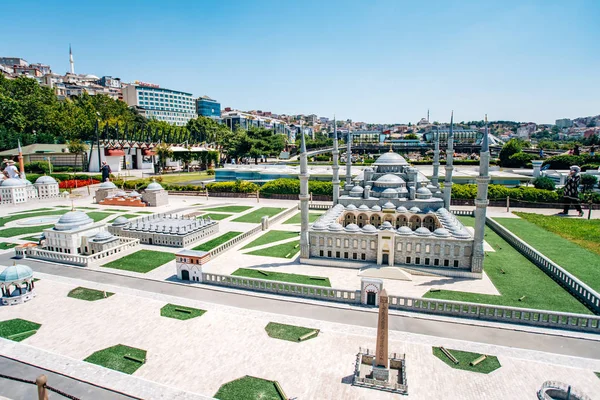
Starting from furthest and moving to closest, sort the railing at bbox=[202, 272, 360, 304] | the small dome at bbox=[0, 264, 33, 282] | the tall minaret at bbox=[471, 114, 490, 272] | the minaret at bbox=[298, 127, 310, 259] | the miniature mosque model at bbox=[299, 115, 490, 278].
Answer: the minaret at bbox=[298, 127, 310, 259] → the miniature mosque model at bbox=[299, 115, 490, 278] → the tall minaret at bbox=[471, 114, 490, 272] → the railing at bbox=[202, 272, 360, 304] → the small dome at bbox=[0, 264, 33, 282]

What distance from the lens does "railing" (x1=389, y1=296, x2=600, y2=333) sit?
19297 millimetres

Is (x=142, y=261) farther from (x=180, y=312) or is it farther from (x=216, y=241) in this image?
(x=180, y=312)

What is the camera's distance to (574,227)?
39.9 m

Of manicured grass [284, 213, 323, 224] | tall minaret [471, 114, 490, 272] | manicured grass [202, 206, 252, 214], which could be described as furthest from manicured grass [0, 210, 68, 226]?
Result: tall minaret [471, 114, 490, 272]

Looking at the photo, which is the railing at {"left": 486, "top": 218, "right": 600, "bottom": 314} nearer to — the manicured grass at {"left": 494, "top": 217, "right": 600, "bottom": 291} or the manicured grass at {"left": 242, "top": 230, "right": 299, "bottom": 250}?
the manicured grass at {"left": 494, "top": 217, "right": 600, "bottom": 291}

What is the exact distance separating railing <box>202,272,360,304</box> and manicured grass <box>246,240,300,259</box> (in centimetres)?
718

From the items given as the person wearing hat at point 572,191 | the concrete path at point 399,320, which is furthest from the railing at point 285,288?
the person wearing hat at point 572,191

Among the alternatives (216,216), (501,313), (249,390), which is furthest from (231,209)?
(501,313)

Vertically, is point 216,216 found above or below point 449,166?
below

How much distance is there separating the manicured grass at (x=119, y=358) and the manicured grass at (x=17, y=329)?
5.25 metres

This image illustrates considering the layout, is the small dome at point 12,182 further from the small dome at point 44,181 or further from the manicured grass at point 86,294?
the manicured grass at point 86,294

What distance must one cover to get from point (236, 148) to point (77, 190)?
42491mm

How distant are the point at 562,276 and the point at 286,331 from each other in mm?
20946

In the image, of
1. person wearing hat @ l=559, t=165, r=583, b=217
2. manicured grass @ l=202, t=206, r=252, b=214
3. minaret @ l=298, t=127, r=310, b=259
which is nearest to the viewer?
minaret @ l=298, t=127, r=310, b=259
